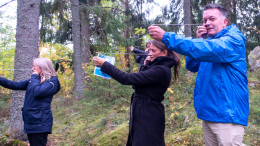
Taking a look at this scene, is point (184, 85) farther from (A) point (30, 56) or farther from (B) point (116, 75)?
(B) point (116, 75)

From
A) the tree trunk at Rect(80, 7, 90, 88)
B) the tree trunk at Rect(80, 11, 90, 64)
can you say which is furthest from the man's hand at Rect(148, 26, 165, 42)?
the tree trunk at Rect(80, 11, 90, 64)

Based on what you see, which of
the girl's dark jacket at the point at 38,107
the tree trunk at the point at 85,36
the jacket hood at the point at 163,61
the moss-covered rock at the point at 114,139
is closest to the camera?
the jacket hood at the point at 163,61

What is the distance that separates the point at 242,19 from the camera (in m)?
14.0

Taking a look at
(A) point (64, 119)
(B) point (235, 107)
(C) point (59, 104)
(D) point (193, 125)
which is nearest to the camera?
(B) point (235, 107)

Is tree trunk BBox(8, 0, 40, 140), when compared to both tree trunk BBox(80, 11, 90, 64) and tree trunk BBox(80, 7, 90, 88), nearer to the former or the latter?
tree trunk BBox(80, 7, 90, 88)

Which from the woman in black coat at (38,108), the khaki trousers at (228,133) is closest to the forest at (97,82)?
the woman in black coat at (38,108)

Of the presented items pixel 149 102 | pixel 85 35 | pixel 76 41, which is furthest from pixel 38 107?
pixel 85 35

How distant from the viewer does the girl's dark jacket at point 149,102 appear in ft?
6.88

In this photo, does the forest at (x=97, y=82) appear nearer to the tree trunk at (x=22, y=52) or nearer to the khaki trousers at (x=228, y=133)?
the tree trunk at (x=22, y=52)

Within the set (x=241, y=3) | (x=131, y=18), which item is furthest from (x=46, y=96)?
(x=241, y=3)

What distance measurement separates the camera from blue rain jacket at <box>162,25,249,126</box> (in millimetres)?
1546

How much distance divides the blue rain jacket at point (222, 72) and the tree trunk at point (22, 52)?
4.18 m

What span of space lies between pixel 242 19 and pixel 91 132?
1400cm

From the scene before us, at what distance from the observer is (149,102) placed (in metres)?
2.18
